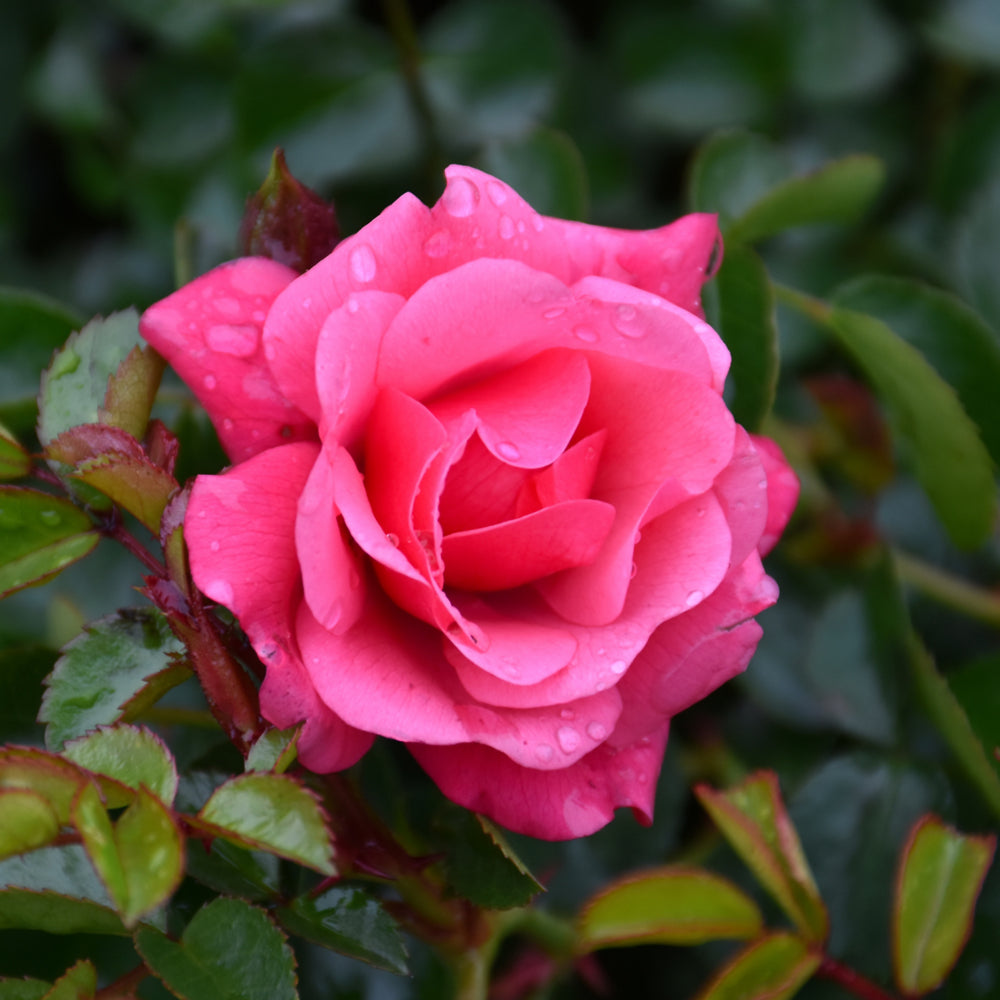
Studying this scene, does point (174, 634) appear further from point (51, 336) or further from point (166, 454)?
point (51, 336)

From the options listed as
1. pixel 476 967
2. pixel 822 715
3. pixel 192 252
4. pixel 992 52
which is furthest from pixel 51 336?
pixel 992 52

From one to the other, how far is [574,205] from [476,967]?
54 cm

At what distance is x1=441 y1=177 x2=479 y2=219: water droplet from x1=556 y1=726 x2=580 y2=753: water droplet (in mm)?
237

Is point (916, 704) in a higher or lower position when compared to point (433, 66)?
lower

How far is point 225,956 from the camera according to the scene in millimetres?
463

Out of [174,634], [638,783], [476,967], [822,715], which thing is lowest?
[822,715]

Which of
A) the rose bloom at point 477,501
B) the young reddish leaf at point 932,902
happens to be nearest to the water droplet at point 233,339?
the rose bloom at point 477,501

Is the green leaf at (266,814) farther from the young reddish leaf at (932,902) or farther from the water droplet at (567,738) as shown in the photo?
the young reddish leaf at (932,902)

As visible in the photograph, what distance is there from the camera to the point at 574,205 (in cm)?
78

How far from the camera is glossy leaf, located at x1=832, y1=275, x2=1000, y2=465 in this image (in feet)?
2.40

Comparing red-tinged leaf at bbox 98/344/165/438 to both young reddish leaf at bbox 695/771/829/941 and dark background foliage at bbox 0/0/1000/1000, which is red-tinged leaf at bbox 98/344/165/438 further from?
young reddish leaf at bbox 695/771/829/941

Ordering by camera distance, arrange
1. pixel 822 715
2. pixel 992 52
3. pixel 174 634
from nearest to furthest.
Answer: pixel 174 634
pixel 822 715
pixel 992 52

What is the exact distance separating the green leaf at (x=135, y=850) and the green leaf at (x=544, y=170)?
1.77 feet

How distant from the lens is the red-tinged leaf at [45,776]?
408mm
